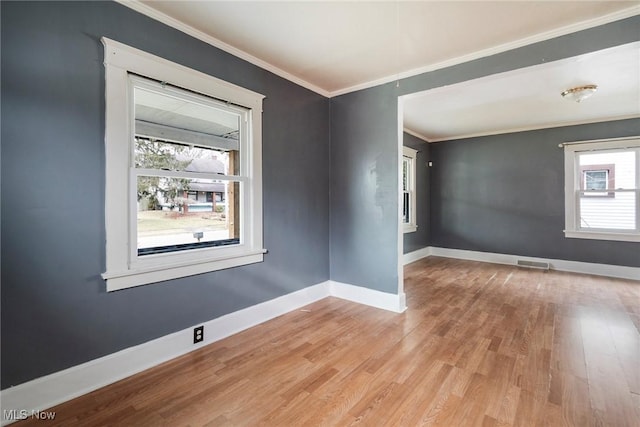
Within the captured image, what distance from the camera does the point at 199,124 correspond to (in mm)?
2555

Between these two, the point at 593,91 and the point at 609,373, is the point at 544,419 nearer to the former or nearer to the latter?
the point at 609,373

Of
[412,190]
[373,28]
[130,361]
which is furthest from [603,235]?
[130,361]

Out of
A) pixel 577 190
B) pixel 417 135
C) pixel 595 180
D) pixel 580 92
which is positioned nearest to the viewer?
pixel 580 92

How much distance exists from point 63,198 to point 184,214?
0.80 metres

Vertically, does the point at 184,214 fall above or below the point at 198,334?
above

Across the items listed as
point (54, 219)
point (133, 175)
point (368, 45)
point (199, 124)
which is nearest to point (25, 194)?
point (54, 219)

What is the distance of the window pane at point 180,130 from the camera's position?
2189 mm

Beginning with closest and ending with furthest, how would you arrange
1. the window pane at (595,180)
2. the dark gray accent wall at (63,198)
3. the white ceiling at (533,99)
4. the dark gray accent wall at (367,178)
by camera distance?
the dark gray accent wall at (63,198) < the white ceiling at (533,99) < the dark gray accent wall at (367,178) < the window pane at (595,180)

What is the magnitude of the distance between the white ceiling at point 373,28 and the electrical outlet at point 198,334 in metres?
2.44

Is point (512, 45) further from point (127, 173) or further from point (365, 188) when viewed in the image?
point (127, 173)

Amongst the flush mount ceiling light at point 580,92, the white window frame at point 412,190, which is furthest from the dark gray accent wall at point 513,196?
the flush mount ceiling light at point 580,92

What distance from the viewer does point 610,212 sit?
483cm

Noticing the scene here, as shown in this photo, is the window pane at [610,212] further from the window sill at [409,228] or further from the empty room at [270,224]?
the window sill at [409,228]

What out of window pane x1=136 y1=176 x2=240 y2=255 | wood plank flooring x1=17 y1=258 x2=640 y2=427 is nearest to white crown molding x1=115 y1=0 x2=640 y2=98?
window pane x1=136 y1=176 x2=240 y2=255
